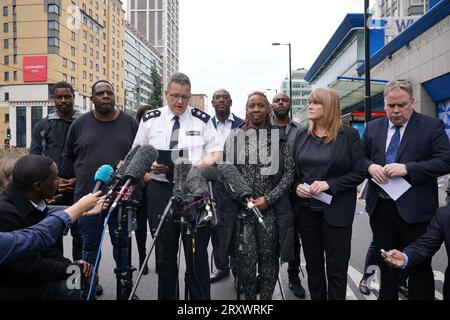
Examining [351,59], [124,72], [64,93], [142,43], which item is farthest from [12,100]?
[64,93]

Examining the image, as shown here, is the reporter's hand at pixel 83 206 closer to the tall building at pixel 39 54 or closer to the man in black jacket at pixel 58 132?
the man in black jacket at pixel 58 132

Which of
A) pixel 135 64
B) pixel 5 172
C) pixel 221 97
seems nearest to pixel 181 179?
pixel 5 172

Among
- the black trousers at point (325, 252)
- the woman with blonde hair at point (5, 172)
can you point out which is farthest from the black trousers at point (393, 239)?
the woman with blonde hair at point (5, 172)

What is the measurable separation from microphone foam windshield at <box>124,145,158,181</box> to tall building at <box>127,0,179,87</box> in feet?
335

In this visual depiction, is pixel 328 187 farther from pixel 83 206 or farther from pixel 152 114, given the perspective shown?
pixel 83 206

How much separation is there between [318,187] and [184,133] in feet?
4.01

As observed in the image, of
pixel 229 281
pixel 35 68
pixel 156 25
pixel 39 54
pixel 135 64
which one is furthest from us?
pixel 156 25

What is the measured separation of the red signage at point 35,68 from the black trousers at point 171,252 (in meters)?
59.1

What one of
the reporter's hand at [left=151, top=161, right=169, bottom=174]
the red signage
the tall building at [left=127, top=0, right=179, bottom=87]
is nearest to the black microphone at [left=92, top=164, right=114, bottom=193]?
the reporter's hand at [left=151, top=161, right=169, bottom=174]

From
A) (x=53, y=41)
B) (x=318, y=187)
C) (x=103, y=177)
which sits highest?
(x=53, y=41)

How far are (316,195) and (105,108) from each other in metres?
2.24

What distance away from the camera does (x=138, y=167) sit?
2.41m

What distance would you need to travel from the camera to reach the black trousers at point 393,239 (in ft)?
9.56

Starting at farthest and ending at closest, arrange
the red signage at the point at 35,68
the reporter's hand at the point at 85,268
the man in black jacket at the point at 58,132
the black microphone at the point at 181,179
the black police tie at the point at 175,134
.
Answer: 1. the red signage at the point at 35,68
2. the man in black jacket at the point at 58,132
3. the black police tie at the point at 175,134
4. the reporter's hand at the point at 85,268
5. the black microphone at the point at 181,179
